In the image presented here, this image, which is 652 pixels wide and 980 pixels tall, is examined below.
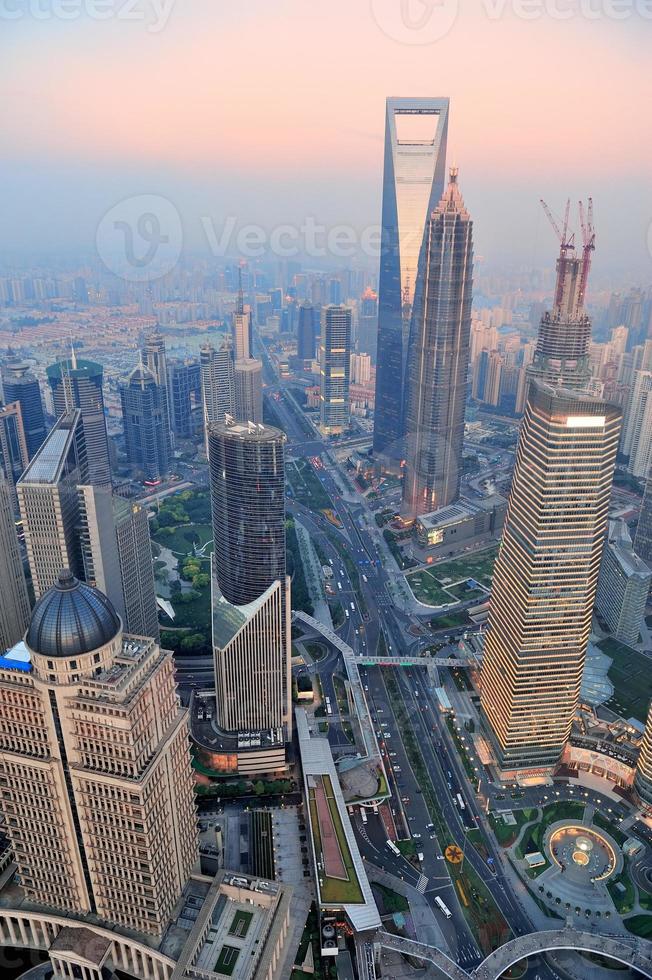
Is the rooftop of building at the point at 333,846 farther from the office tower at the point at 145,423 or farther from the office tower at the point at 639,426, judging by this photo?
the office tower at the point at 639,426

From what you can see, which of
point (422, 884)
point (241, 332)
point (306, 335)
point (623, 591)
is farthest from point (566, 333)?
point (306, 335)

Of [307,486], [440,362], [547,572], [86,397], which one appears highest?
[440,362]

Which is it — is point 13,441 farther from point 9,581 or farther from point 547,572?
point 547,572

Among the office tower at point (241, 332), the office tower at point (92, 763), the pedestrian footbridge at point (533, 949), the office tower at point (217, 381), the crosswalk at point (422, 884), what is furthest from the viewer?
the office tower at point (241, 332)

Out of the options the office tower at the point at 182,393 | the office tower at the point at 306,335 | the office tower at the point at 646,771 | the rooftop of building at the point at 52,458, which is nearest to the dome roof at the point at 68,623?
the rooftop of building at the point at 52,458

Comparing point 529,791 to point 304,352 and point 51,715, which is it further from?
point 304,352

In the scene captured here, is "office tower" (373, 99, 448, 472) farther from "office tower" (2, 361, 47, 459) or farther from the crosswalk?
the crosswalk
